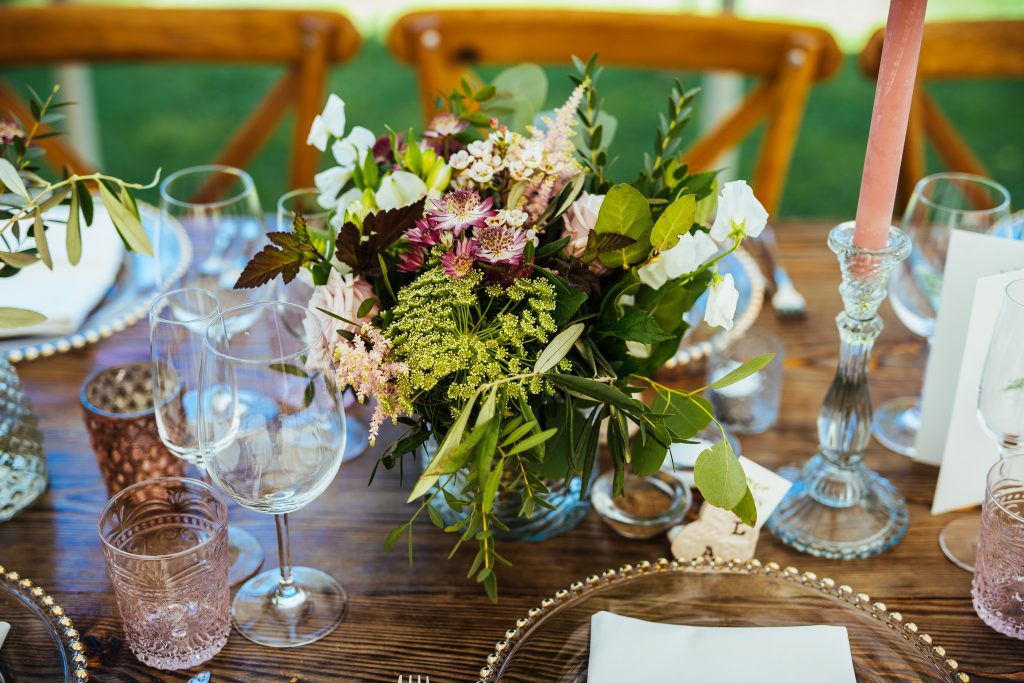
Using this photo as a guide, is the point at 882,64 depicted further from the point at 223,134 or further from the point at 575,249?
the point at 223,134

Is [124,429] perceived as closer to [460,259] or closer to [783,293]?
[460,259]

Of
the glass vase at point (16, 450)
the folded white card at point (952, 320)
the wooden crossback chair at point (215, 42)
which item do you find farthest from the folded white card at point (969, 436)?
the wooden crossback chair at point (215, 42)

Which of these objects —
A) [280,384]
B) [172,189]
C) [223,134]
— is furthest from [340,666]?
[223,134]

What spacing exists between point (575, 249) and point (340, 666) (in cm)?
40

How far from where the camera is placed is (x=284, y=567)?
2.92ft

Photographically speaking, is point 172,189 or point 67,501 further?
point 172,189

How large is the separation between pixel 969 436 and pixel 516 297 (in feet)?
1.66

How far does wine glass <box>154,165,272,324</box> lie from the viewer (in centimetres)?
114

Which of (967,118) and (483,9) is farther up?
(483,9)

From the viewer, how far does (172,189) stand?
46.5 inches

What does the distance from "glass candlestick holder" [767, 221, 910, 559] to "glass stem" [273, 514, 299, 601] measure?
0.46 metres

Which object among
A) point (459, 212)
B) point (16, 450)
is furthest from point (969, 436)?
point (16, 450)

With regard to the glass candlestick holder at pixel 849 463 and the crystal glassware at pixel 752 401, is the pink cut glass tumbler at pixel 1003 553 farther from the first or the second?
the crystal glassware at pixel 752 401

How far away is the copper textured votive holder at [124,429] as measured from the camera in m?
0.94
